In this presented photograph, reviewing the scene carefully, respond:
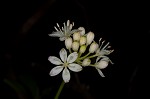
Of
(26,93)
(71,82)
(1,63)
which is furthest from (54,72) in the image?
(1,63)

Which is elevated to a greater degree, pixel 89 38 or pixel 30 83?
pixel 30 83

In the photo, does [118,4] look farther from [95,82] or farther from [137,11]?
[95,82]

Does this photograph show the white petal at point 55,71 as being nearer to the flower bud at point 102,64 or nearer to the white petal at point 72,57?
the white petal at point 72,57

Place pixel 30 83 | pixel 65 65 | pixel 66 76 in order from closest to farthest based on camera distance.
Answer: pixel 66 76 → pixel 65 65 → pixel 30 83

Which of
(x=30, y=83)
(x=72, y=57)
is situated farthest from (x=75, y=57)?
(x=30, y=83)

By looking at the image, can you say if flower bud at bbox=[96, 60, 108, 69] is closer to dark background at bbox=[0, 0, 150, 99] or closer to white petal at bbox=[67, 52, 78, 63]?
white petal at bbox=[67, 52, 78, 63]

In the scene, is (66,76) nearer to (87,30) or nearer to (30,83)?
(30,83)
